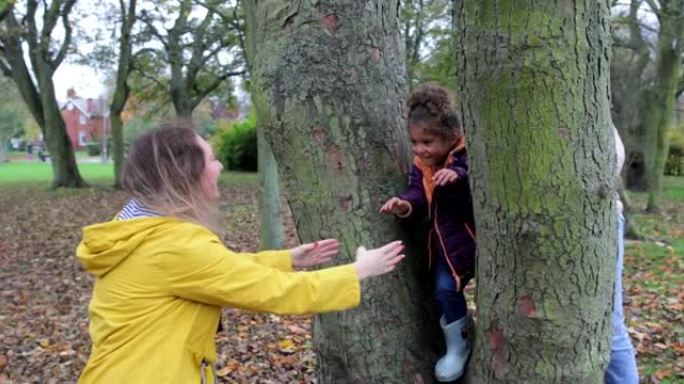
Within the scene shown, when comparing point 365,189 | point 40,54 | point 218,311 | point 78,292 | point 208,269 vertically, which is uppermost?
point 40,54

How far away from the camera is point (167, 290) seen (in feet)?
7.13

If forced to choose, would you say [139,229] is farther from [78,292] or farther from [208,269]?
[78,292]

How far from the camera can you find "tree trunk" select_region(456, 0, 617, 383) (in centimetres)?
197

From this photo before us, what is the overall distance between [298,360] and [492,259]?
3.29 m

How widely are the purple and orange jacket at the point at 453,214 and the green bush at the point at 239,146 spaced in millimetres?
30812

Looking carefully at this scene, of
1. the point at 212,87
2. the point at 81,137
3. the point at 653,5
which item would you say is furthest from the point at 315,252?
the point at 81,137

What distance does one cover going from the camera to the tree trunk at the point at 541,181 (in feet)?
6.45

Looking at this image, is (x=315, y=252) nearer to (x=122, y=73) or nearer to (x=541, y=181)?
(x=541, y=181)

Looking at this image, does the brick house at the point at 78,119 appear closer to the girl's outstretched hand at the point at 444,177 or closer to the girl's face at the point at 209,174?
the girl's face at the point at 209,174

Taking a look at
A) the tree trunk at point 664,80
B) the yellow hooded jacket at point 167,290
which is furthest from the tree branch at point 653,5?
the yellow hooded jacket at point 167,290

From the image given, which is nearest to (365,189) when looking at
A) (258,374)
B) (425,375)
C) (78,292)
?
(425,375)

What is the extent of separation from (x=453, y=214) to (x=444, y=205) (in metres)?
0.05

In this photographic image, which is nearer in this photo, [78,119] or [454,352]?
[454,352]

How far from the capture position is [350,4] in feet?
8.26
